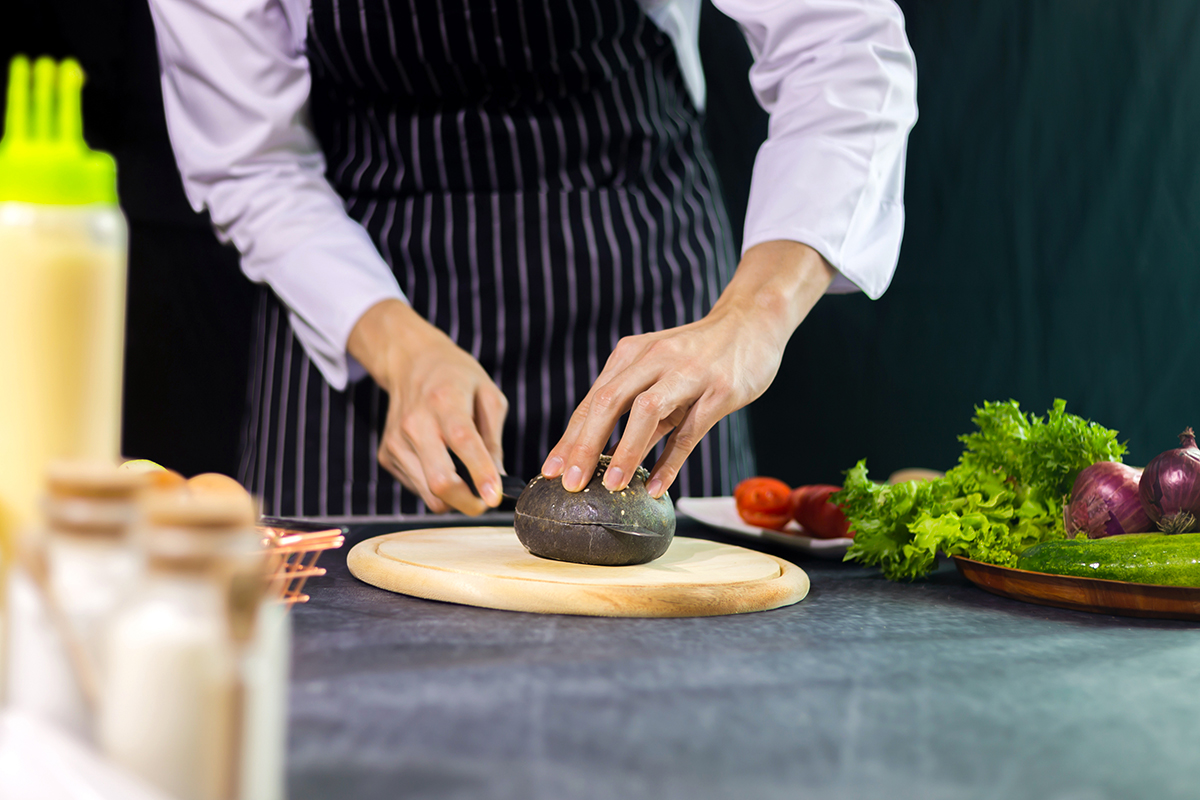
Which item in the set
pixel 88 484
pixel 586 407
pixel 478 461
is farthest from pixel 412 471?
pixel 88 484

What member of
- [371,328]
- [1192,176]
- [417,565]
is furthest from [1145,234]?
[417,565]

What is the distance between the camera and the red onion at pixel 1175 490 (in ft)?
3.73

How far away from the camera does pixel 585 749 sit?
66cm

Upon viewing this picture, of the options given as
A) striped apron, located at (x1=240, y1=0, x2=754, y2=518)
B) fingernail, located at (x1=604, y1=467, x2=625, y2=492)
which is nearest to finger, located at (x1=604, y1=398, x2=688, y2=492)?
fingernail, located at (x1=604, y1=467, x2=625, y2=492)

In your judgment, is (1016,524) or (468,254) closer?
(1016,524)

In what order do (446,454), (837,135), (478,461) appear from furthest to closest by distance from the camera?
(837,135) < (446,454) < (478,461)

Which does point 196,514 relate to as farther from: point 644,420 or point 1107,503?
point 1107,503

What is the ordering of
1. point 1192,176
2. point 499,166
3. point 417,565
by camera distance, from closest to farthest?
point 417,565
point 499,166
point 1192,176

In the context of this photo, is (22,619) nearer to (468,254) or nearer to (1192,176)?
(468,254)

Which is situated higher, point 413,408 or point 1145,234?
point 1145,234

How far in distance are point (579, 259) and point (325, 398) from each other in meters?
0.64

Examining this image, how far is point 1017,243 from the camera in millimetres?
3449

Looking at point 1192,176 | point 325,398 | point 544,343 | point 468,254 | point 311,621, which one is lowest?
point 311,621

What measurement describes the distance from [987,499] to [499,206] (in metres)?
1.18
